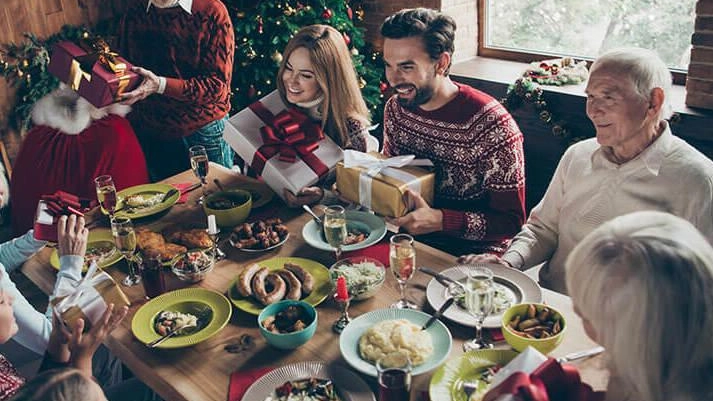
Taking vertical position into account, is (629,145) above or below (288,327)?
above

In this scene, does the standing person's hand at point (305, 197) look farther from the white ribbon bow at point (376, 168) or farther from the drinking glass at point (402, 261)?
the drinking glass at point (402, 261)

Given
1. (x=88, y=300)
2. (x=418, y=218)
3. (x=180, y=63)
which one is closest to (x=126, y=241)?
(x=88, y=300)

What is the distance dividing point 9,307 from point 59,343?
6.3 inches

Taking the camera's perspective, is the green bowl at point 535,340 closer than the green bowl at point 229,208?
Yes

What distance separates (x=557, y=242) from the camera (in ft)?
7.52

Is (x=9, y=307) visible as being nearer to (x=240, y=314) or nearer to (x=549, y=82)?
(x=240, y=314)

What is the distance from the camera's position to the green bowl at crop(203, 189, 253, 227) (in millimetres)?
2320

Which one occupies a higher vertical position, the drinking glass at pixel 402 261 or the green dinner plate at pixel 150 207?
the drinking glass at pixel 402 261

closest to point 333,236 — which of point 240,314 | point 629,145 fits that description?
point 240,314

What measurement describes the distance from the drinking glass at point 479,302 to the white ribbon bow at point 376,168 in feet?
2.04

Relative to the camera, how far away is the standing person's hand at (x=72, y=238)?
2.00m

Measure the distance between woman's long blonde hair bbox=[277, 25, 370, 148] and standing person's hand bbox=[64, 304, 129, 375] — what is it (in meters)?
1.24

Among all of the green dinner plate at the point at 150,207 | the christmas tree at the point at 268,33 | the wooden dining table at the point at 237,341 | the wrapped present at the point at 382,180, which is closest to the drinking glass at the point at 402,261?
the wooden dining table at the point at 237,341

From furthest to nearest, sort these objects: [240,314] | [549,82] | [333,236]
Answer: [549,82] → [333,236] → [240,314]
